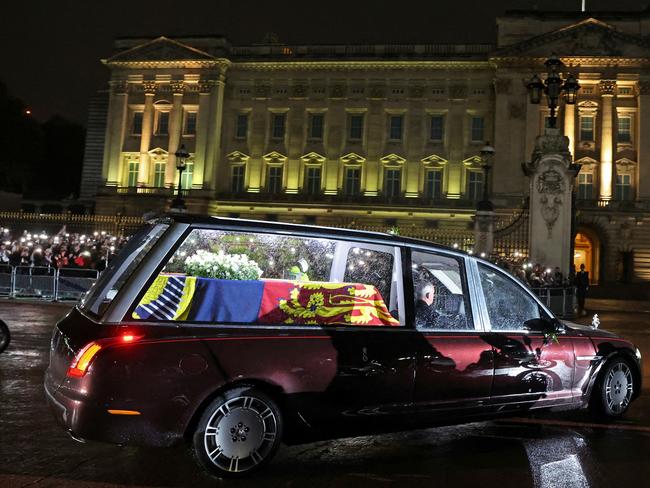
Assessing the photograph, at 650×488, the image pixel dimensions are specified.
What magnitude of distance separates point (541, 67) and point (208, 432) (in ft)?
158

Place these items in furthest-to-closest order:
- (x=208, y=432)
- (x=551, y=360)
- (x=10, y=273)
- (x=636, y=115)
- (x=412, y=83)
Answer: (x=412, y=83), (x=636, y=115), (x=10, y=273), (x=551, y=360), (x=208, y=432)

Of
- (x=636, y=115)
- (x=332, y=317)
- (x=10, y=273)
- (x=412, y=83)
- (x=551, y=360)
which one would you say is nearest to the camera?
(x=332, y=317)

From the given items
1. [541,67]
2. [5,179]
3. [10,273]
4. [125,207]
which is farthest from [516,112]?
[5,179]

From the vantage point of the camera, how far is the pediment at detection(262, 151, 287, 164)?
5269cm

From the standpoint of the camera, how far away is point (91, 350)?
406 cm

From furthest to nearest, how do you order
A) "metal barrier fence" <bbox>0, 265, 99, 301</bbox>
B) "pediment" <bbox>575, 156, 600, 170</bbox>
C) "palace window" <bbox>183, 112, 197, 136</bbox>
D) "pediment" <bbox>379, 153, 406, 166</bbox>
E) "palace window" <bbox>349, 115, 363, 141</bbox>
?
"palace window" <bbox>183, 112, 197, 136</bbox>
"palace window" <bbox>349, 115, 363, 141</bbox>
"pediment" <bbox>379, 153, 406, 166</bbox>
"pediment" <bbox>575, 156, 600, 170</bbox>
"metal barrier fence" <bbox>0, 265, 99, 301</bbox>

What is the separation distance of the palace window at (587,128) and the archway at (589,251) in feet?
23.8

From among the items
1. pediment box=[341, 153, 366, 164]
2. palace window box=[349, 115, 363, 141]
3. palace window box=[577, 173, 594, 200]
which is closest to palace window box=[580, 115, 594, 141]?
palace window box=[577, 173, 594, 200]

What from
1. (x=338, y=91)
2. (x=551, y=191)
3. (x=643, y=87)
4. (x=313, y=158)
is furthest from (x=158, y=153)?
(x=551, y=191)

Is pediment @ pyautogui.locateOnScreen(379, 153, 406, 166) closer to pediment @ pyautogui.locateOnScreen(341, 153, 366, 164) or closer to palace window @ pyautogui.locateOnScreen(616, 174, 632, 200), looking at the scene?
pediment @ pyautogui.locateOnScreen(341, 153, 366, 164)

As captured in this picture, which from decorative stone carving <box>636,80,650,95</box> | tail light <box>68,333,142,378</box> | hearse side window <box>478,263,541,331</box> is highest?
decorative stone carving <box>636,80,650,95</box>

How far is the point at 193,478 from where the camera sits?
4344mm

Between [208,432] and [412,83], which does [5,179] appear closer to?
[412,83]

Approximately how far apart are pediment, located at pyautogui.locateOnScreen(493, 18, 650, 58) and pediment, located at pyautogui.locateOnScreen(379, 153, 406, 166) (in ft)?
37.4
